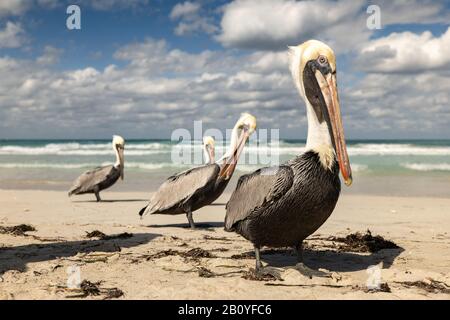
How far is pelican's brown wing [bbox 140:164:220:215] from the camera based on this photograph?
838 centimetres

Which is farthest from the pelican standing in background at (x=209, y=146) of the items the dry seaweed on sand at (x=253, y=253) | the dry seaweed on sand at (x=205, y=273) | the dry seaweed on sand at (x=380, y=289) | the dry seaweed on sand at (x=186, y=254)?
the dry seaweed on sand at (x=380, y=289)

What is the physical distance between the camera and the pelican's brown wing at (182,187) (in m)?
8.38

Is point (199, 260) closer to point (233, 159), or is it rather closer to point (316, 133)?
point (316, 133)

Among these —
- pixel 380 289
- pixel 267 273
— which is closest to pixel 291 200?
pixel 267 273

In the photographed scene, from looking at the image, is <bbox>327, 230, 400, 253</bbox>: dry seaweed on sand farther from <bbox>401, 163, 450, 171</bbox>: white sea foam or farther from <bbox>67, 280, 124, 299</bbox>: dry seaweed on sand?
<bbox>401, 163, 450, 171</bbox>: white sea foam

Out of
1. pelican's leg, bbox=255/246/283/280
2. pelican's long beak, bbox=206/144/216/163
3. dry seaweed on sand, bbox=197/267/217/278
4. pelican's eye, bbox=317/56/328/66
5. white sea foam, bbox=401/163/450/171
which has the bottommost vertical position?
dry seaweed on sand, bbox=197/267/217/278

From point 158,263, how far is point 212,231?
3108 mm

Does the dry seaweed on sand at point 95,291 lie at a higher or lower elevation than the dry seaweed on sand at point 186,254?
higher

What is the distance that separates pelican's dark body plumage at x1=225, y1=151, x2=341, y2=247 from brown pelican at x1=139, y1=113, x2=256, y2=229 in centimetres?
358

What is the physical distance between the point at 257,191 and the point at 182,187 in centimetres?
409

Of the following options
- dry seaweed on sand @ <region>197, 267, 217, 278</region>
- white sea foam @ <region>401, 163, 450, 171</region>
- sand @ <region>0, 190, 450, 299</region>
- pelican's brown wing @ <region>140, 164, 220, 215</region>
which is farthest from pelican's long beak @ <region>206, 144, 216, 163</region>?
white sea foam @ <region>401, 163, 450, 171</region>

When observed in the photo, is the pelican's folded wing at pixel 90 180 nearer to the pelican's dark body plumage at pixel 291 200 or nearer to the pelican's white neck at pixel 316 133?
the pelican's dark body plumage at pixel 291 200

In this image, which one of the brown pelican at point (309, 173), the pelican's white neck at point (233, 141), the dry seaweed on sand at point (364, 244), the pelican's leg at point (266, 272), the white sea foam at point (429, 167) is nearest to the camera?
the brown pelican at point (309, 173)
